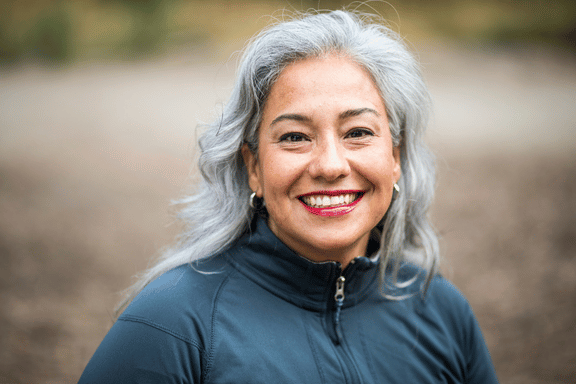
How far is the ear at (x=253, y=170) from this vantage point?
2123mm

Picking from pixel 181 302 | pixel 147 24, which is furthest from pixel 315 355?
pixel 147 24

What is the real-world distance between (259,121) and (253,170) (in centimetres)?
23

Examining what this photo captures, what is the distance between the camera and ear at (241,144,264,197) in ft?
6.96

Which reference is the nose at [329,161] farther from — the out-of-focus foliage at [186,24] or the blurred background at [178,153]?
the out-of-focus foliage at [186,24]

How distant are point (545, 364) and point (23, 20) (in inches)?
726

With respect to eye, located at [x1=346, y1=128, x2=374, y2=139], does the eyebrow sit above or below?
above

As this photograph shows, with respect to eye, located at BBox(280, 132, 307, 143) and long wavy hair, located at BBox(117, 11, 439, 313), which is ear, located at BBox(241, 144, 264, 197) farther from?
eye, located at BBox(280, 132, 307, 143)

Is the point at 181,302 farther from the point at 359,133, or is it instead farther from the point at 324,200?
the point at 359,133

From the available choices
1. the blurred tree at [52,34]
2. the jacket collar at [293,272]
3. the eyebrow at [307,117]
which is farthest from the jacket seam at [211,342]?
the blurred tree at [52,34]

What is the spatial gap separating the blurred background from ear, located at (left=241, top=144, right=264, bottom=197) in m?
0.34

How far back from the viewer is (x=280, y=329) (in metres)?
1.88

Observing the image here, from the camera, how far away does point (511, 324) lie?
18.9ft

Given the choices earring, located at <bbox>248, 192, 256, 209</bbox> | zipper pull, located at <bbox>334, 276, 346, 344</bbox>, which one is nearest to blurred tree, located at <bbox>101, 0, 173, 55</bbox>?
earring, located at <bbox>248, 192, 256, 209</bbox>

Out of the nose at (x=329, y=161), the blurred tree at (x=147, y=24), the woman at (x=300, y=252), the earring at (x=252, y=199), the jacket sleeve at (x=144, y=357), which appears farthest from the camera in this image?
the blurred tree at (x=147, y=24)
